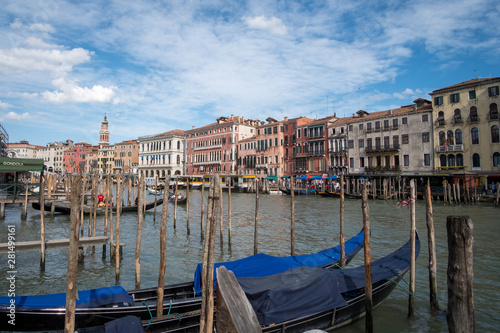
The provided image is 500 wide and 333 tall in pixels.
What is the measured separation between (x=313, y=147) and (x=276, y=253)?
28164 millimetres

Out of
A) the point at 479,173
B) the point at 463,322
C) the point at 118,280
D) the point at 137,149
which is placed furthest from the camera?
the point at 137,149

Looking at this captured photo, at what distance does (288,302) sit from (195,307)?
140 centimetres

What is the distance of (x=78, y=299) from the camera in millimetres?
4203

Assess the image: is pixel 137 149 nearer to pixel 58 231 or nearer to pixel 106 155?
pixel 106 155

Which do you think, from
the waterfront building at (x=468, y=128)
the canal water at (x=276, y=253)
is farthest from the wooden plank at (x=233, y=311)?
the waterfront building at (x=468, y=128)

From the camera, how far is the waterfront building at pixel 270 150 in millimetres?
40344

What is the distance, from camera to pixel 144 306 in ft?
14.5

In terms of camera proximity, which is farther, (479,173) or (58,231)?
(479,173)

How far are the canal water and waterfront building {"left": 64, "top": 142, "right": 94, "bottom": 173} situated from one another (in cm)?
6379

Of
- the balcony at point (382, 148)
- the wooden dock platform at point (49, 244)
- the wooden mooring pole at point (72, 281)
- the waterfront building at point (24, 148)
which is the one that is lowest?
the wooden dock platform at point (49, 244)

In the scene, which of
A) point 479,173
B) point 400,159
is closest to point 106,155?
point 400,159

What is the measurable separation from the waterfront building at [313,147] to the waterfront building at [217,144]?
11.4m

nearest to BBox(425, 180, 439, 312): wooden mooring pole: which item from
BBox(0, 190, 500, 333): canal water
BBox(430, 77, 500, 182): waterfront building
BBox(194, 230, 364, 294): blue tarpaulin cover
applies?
BBox(0, 190, 500, 333): canal water

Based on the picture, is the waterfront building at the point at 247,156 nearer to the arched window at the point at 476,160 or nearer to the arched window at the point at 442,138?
the arched window at the point at 442,138
